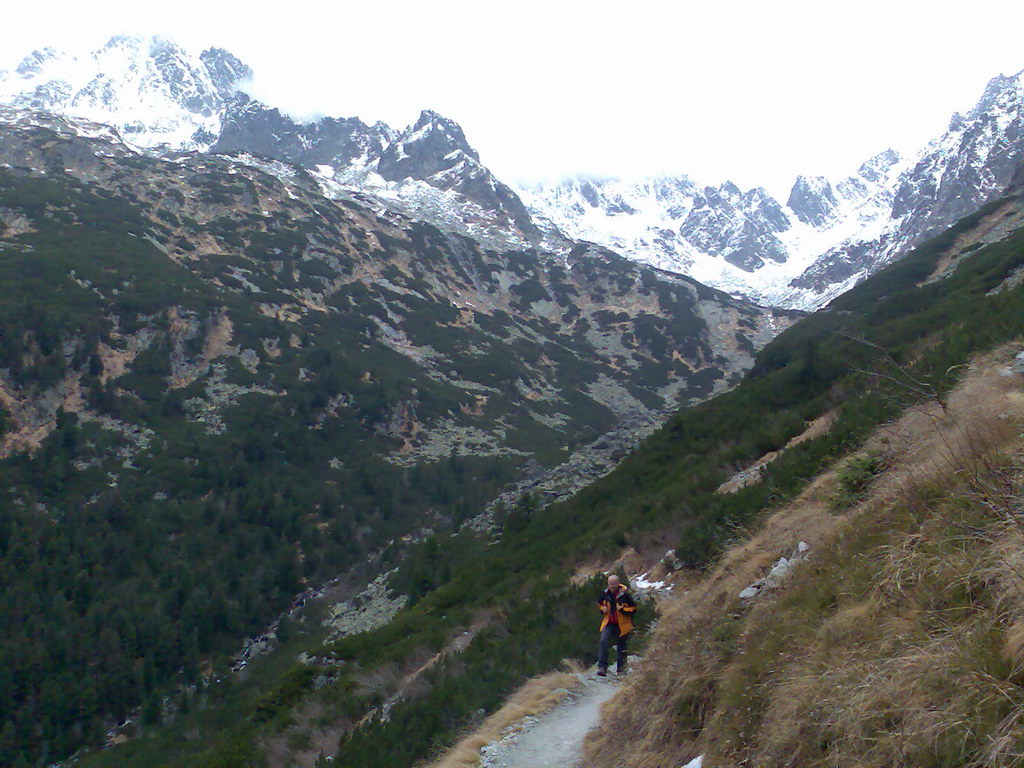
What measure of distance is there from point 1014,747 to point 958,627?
0.95 m

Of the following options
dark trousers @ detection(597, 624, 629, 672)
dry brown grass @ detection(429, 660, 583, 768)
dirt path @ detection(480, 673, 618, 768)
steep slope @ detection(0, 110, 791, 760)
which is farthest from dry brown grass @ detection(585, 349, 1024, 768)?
steep slope @ detection(0, 110, 791, 760)

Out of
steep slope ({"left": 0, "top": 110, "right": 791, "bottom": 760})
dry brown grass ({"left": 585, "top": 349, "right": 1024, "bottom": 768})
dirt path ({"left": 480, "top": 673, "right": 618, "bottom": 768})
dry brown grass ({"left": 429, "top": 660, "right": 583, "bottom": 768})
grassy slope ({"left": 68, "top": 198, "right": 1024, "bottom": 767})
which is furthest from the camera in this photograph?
steep slope ({"left": 0, "top": 110, "right": 791, "bottom": 760})

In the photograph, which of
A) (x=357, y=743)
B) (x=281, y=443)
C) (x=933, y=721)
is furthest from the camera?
(x=281, y=443)

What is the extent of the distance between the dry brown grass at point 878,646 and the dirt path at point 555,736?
601 millimetres

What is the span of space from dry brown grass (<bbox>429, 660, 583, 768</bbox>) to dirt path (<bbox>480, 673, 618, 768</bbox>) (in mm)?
140

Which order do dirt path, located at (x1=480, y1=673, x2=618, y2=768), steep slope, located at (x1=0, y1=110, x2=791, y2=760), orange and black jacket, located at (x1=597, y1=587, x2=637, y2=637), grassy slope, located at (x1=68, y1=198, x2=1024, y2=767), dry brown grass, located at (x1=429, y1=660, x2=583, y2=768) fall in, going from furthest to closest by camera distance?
steep slope, located at (x1=0, y1=110, x2=791, y2=760) → grassy slope, located at (x1=68, y1=198, x2=1024, y2=767) → orange and black jacket, located at (x1=597, y1=587, x2=637, y2=637) → dry brown grass, located at (x1=429, y1=660, x2=583, y2=768) → dirt path, located at (x1=480, y1=673, x2=618, y2=768)

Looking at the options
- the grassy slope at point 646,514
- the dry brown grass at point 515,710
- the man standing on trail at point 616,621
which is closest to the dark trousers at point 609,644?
the man standing on trail at point 616,621

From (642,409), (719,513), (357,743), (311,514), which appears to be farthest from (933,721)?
(642,409)

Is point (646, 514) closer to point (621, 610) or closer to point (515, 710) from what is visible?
point (621, 610)

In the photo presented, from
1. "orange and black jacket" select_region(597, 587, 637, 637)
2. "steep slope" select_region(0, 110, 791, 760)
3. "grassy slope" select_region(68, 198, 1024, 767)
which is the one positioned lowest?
"grassy slope" select_region(68, 198, 1024, 767)

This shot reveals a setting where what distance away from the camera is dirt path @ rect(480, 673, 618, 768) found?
7656 mm

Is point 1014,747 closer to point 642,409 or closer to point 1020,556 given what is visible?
point 1020,556

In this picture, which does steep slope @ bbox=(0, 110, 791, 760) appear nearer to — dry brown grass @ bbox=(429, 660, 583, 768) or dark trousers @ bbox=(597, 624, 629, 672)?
dry brown grass @ bbox=(429, 660, 583, 768)

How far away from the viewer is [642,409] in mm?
89812
